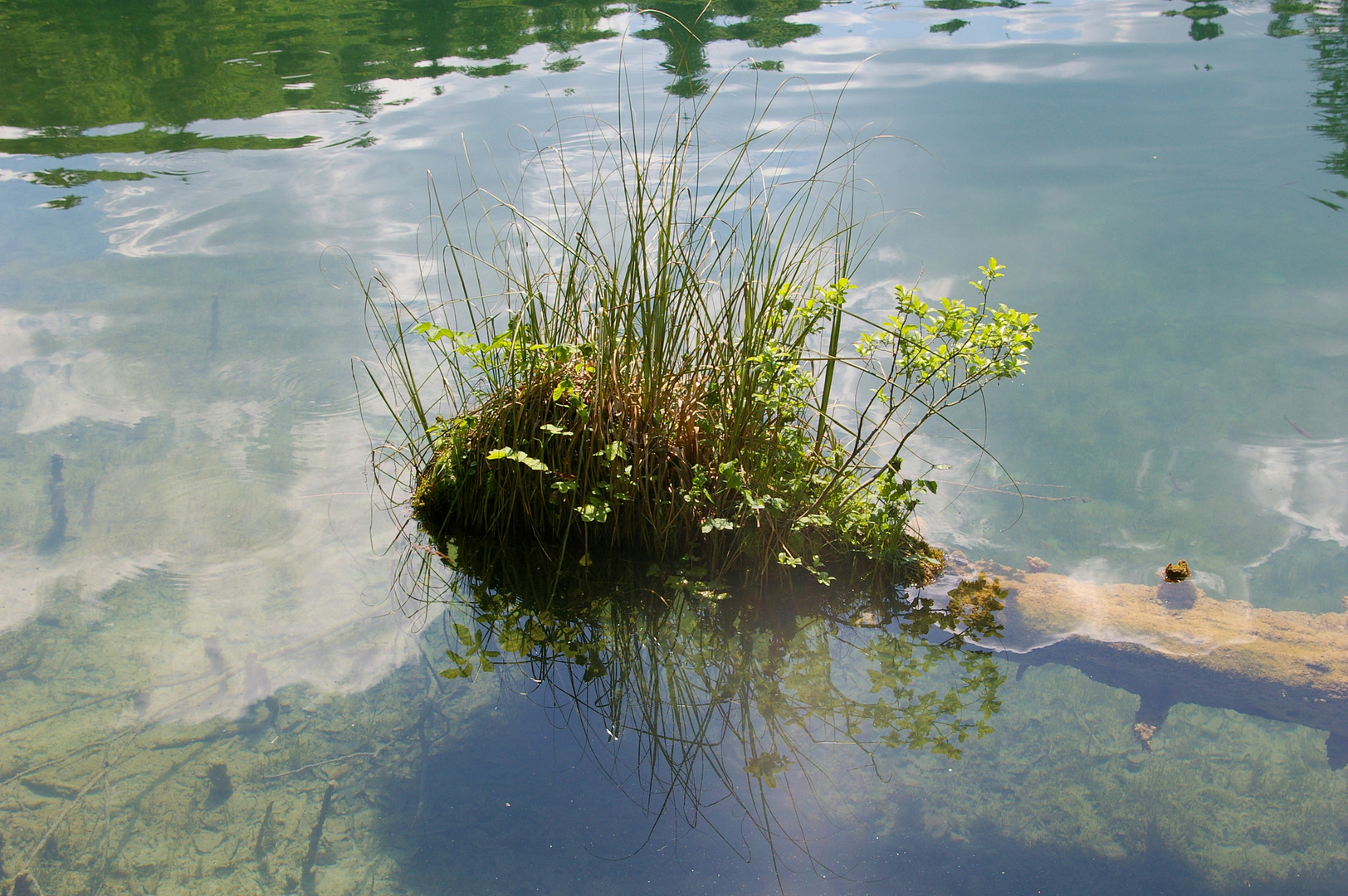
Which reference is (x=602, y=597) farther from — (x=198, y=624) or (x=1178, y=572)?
(x=1178, y=572)

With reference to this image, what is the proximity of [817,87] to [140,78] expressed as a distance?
14.1 feet

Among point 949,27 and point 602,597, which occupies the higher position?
point 949,27

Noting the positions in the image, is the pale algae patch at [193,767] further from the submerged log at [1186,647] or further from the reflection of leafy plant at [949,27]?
the reflection of leafy plant at [949,27]

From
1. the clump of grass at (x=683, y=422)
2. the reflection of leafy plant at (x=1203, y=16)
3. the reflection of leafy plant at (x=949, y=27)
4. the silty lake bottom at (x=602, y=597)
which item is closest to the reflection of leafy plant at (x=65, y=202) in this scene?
the silty lake bottom at (x=602, y=597)

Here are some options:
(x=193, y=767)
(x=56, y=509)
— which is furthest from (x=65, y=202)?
(x=193, y=767)

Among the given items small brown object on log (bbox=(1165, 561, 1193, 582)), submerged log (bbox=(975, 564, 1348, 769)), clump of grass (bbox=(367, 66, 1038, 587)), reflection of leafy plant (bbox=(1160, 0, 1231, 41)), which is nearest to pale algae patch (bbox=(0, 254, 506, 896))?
clump of grass (bbox=(367, 66, 1038, 587))

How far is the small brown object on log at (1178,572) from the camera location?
2686mm

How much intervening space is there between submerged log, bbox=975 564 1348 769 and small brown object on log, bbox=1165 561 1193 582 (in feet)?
0.07

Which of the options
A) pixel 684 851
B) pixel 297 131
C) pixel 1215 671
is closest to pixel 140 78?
pixel 297 131

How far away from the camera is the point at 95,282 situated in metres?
4.02

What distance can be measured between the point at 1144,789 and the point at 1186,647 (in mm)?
507

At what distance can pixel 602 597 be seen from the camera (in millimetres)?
2576

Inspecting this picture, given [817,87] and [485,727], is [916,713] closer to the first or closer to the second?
[485,727]

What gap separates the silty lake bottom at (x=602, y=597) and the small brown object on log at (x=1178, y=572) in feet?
0.24
